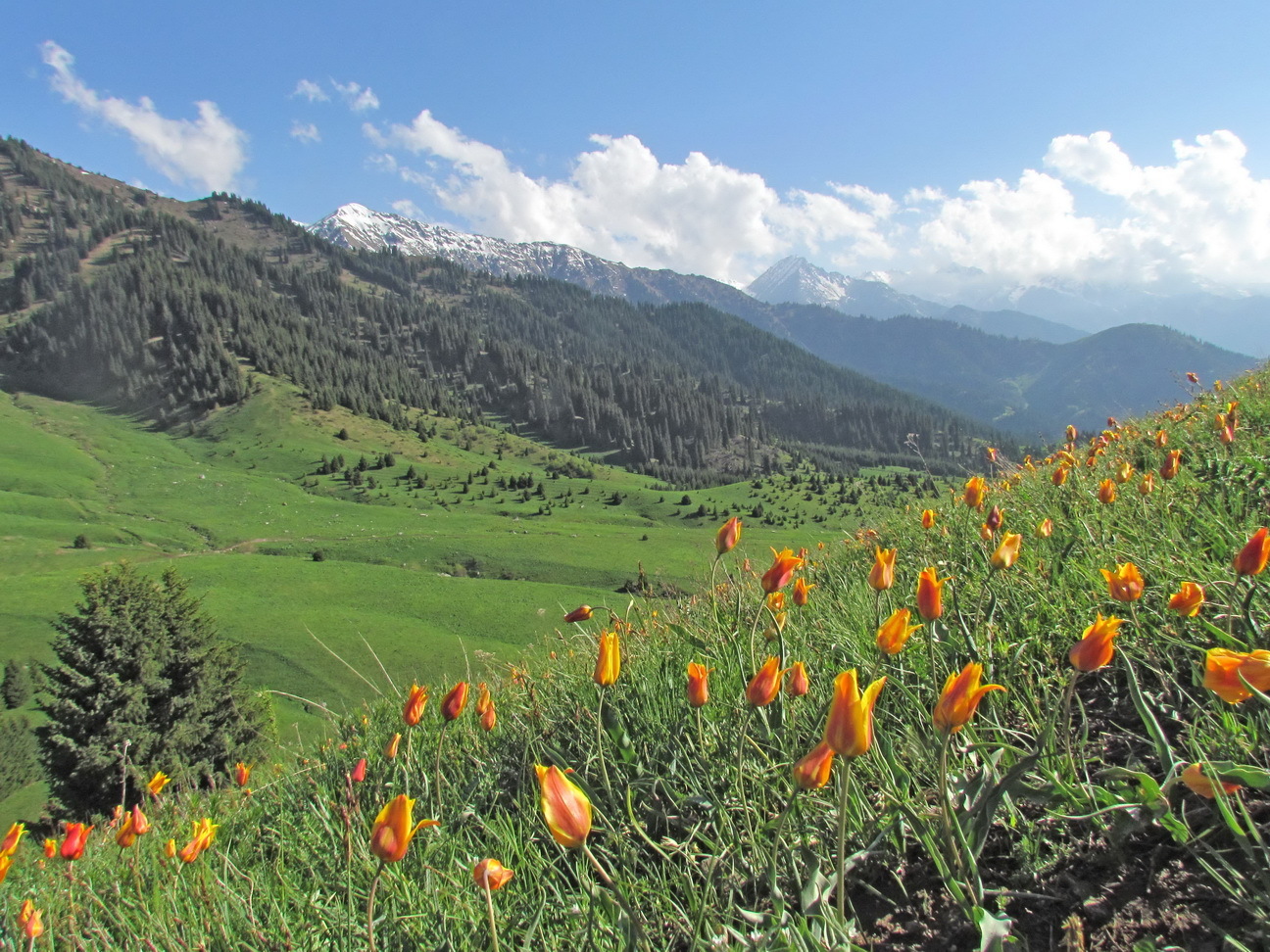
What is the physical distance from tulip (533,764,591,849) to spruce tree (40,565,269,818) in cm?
3331

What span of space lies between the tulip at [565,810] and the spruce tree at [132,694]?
3331 cm

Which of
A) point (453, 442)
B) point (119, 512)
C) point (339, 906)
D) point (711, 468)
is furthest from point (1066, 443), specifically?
point (711, 468)

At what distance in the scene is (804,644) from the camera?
306cm

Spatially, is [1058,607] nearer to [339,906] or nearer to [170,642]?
[339,906]

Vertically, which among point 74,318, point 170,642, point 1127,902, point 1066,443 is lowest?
point 170,642

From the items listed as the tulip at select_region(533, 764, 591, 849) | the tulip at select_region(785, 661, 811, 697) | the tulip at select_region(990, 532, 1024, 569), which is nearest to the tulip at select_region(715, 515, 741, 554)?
the tulip at select_region(785, 661, 811, 697)

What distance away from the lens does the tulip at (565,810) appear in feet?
4.17

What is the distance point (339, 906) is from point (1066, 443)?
7251 mm

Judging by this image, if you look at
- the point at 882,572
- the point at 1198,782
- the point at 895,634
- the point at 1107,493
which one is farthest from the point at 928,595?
the point at 1107,493

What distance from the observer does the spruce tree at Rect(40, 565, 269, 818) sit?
27.4 meters

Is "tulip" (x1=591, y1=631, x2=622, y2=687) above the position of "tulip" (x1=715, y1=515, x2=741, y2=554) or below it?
below

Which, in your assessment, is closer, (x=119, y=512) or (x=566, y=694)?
(x=566, y=694)

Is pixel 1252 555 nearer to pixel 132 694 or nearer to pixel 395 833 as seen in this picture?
pixel 395 833

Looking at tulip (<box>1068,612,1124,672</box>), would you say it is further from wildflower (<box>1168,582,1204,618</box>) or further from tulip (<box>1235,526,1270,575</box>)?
tulip (<box>1235,526,1270,575</box>)
